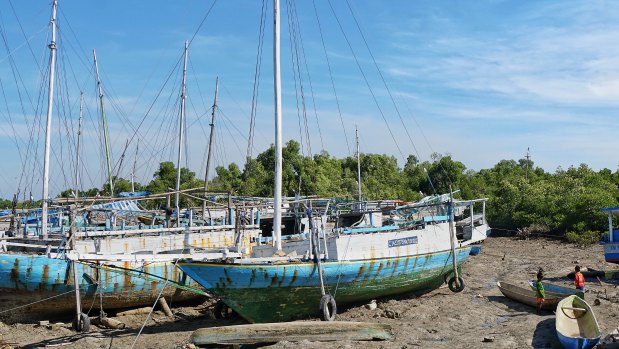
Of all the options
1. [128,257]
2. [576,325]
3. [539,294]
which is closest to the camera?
[576,325]

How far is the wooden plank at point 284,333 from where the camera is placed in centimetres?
1416

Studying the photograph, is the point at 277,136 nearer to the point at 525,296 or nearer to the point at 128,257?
the point at 128,257

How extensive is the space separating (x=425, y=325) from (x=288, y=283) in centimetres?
392

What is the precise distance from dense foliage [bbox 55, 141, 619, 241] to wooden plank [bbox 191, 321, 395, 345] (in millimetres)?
22308

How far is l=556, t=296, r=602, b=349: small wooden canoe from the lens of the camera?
42.6 ft

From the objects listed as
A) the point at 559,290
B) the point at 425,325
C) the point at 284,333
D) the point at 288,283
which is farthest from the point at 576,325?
the point at 288,283

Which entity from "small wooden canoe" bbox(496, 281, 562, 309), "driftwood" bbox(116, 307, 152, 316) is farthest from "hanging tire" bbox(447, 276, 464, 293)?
"driftwood" bbox(116, 307, 152, 316)

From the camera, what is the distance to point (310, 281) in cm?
1655

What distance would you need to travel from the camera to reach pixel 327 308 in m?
16.1

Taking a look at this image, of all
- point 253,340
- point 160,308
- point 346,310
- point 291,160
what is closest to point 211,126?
point 160,308

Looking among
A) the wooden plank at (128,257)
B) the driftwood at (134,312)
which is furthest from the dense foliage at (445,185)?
the wooden plank at (128,257)

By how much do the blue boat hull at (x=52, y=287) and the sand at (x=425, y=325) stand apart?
0.64 metres

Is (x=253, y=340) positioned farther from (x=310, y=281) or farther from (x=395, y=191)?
(x=395, y=191)

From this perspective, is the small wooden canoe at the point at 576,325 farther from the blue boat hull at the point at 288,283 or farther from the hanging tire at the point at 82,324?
the hanging tire at the point at 82,324
